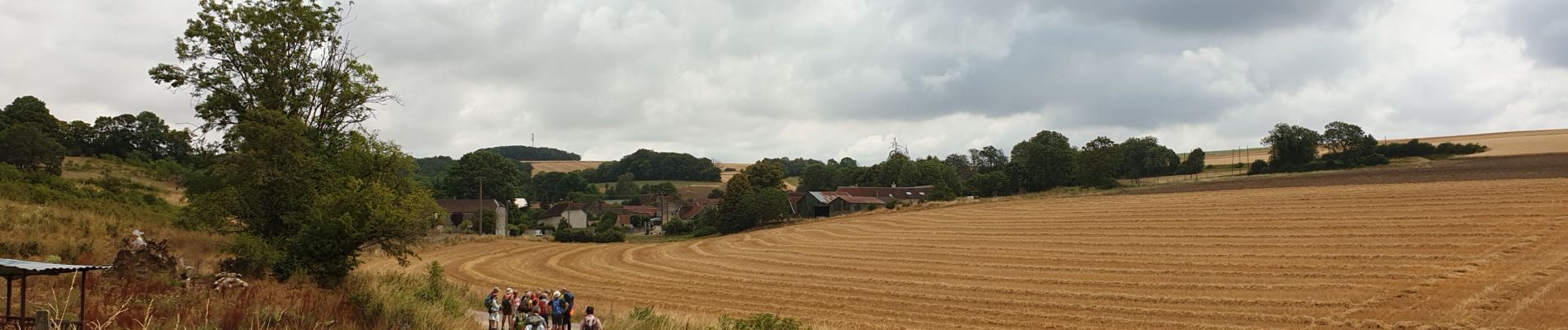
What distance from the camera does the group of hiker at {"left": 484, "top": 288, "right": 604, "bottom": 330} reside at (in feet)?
53.4

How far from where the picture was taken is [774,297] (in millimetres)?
30047

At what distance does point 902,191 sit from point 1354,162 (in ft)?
148

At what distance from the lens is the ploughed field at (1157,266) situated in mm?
23531

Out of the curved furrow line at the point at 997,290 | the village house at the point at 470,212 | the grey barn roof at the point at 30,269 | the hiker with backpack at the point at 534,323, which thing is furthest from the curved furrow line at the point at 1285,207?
the village house at the point at 470,212

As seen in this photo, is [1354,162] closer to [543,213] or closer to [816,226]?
[816,226]

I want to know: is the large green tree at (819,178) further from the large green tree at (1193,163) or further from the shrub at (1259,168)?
the shrub at (1259,168)

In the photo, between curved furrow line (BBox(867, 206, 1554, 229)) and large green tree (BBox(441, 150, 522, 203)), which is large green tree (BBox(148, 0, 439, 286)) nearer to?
curved furrow line (BBox(867, 206, 1554, 229))

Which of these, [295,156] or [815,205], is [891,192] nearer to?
[815,205]

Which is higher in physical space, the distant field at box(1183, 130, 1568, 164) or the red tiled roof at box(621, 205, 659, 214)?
the distant field at box(1183, 130, 1568, 164)

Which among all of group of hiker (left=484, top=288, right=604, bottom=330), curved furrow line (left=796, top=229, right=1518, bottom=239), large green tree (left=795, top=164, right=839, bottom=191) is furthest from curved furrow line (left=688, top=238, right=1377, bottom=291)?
large green tree (left=795, top=164, right=839, bottom=191)

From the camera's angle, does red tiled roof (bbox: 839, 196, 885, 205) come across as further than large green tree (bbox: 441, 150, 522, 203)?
No

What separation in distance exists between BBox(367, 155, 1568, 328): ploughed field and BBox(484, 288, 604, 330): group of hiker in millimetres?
4865

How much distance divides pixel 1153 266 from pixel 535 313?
24.0 meters

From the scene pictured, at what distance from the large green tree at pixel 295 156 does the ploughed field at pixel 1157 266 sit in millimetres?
7138
